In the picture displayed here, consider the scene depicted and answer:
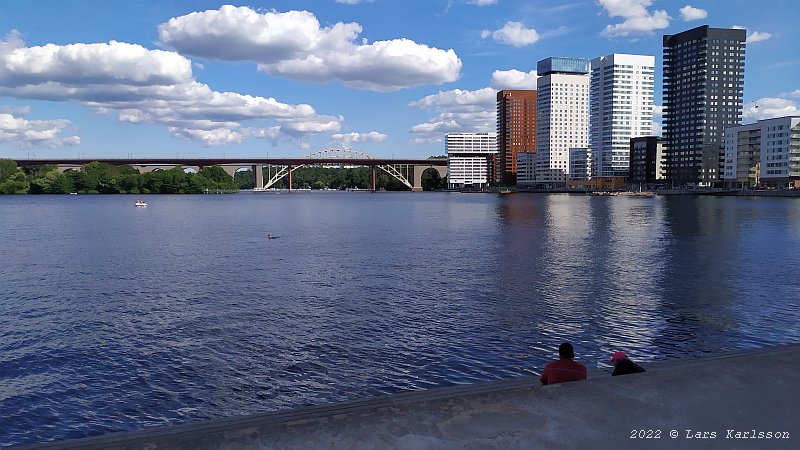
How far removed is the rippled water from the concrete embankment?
21.1ft

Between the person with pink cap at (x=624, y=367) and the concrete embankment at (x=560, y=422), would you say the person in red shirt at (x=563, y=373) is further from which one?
the person with pink cap at (x=624, y=367)

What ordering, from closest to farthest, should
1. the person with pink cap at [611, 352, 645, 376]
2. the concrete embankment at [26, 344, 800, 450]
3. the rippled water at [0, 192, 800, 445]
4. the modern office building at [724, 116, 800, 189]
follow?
the concrete embankment at [26, 344, 800, 450] → the person with pink cap at [611, 352, 645, 376] → the rippled water at [0, 192, 800, 445] → the modern office building at [724, 116, 800, 189]

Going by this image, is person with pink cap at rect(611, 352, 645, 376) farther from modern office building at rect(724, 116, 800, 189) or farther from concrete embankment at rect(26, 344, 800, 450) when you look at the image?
modern office building at rect(724, 116, 800, 189)

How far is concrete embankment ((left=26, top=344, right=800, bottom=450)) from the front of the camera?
7.52 metres

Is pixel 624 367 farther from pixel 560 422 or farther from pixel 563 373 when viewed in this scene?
pixel 560 422

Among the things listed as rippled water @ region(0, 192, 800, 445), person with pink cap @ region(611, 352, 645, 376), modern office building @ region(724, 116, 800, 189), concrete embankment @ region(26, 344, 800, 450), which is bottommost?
rippled water @ region(0, 192, 800, 445)

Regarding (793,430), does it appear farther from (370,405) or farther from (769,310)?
(769,310)

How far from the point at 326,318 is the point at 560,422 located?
16.6 m

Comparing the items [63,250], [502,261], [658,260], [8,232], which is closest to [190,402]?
[502,261]

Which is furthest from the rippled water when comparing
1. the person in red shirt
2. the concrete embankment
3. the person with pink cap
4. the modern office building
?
the modern office building

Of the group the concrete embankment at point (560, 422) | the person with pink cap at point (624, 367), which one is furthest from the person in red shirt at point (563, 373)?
the person with pink cap at point (624, 367)

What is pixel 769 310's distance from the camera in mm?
24547

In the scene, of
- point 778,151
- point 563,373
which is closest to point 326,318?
point 563,373

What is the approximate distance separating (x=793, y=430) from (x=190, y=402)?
41.8ft
